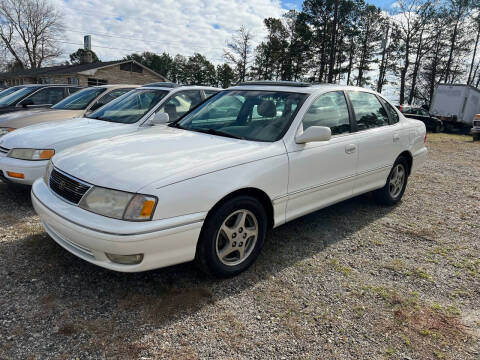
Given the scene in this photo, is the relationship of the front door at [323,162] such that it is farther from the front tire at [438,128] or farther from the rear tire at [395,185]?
the front tire at [438,128]

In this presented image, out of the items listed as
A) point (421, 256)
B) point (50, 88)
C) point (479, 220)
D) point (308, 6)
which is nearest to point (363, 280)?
point (421, 256)

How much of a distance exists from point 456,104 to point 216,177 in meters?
24.6

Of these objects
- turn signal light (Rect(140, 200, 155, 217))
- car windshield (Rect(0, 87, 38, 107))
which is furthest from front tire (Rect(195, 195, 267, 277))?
car windshield (Rect(0, 87, 38, 107))

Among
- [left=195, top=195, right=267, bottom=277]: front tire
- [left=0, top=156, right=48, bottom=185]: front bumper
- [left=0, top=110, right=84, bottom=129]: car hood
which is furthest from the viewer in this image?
[left=0, top=110, right=84, bottom=129]: car hood

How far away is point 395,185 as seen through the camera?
497 centimetres

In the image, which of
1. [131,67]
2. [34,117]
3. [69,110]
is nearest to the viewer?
[34,117]

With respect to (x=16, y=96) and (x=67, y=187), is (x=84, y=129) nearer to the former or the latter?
(x=67, y=187)

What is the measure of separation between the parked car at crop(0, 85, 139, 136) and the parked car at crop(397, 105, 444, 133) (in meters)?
19.5

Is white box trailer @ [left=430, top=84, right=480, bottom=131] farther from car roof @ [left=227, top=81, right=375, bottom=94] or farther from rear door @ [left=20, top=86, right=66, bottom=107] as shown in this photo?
rear door @ [left=20, top=86, right=66, bottom=107]

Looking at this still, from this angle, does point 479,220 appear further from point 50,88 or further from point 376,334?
point 50,88

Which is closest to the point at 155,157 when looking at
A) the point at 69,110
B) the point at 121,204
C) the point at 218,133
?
the point at 121,204

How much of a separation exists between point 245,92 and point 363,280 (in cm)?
231

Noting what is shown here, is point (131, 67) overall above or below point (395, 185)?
above

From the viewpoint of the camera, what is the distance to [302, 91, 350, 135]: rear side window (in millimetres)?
3533
